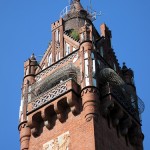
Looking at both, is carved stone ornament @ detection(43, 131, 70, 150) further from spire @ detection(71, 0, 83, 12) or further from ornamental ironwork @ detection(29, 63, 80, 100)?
spire @ detection(71, 0, 83, 12)

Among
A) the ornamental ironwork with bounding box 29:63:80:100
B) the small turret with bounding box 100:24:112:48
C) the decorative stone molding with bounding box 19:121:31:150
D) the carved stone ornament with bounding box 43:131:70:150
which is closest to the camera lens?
the carved stone ornament with bounding box 43:131:70:150

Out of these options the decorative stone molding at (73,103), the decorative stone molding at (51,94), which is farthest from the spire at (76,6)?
the decorative stone molding at (73,103)

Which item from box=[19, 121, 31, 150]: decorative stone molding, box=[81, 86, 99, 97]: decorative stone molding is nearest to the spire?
box=[81, 86, 99, 97]: decorative stone molding

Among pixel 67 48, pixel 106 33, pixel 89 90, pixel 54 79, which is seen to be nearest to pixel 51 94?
pixel 54 79

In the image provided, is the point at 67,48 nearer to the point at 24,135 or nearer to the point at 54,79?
the point at 54,79

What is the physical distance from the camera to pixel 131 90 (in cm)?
2981

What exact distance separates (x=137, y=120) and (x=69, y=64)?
426 centimetres

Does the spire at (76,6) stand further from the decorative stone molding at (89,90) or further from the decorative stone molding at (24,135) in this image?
the decorative stone molding at (24,135)

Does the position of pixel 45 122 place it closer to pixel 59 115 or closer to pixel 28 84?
pixel 59 115

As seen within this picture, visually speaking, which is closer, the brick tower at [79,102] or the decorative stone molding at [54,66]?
the brick tower at [79,102]

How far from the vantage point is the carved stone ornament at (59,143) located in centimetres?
2527

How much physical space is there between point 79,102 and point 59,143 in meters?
2.12

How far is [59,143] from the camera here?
83.8ft

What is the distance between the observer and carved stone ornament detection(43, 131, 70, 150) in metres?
25.3
